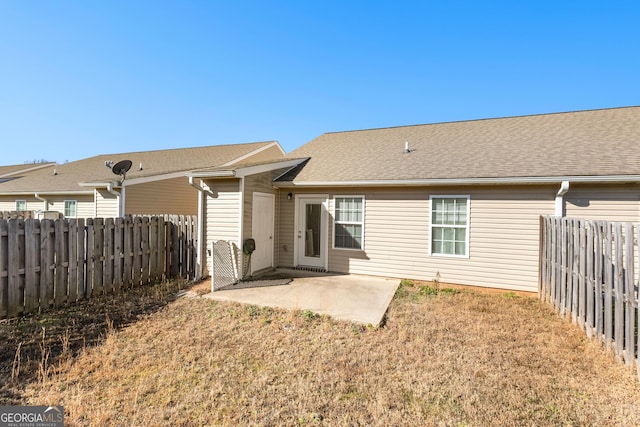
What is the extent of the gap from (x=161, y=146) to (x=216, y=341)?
59.6 feet

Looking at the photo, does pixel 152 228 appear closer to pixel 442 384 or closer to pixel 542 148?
pixel 442 384

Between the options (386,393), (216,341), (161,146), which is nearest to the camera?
(386,393)

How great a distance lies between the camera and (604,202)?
6.30 metres

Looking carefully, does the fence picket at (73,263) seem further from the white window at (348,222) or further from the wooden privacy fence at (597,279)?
the wooden privacy fence at (597,279)

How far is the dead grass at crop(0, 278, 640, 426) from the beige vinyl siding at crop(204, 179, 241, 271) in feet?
9.40

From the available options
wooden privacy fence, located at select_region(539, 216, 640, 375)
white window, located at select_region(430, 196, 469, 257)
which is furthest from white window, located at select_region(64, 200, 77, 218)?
wooden privacy fence, located at select_region(539, 216, 640, 375)

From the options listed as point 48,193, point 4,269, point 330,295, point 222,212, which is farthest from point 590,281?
point 48,193

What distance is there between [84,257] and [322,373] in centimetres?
555

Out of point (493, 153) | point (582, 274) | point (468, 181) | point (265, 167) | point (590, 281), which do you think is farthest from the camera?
point (265, 167)

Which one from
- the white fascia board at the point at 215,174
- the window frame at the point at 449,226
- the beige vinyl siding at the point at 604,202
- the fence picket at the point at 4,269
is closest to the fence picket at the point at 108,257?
the fence picket at the point at 4,269

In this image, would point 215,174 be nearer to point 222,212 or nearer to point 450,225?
point 222,212

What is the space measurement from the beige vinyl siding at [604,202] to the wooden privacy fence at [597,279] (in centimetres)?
103

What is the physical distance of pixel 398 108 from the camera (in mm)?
16500

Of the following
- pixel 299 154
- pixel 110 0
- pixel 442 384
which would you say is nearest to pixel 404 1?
pixel 299 154
